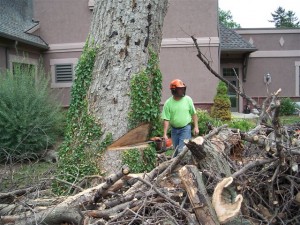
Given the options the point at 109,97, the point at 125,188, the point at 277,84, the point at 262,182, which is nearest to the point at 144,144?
the point at 109,97

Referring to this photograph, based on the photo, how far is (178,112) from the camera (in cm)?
609

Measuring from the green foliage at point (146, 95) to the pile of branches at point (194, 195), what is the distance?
856 millimetres

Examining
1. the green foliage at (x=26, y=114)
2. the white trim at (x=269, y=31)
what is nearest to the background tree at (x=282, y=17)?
the white trim at (x=269, y=31)

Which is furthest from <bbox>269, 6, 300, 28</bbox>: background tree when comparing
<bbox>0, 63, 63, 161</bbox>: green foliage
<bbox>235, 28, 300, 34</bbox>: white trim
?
<bbox>0, 63, 63, 161</bbox>: green foliage

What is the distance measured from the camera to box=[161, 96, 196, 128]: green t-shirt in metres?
6.08

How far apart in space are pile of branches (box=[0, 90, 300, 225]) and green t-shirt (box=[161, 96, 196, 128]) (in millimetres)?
2123

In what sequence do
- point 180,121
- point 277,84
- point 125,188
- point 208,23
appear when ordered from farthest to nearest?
point 277,84 < point 208,23 < point 180,121 < point 125,188

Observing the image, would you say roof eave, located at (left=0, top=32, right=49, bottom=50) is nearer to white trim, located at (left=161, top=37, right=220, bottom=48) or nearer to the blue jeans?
white trim, located at (left=161, top=37, right=220, bottom=48)

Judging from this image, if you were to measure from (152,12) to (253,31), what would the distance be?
52.3ft

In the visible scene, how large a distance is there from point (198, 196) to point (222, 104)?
34.1 feet

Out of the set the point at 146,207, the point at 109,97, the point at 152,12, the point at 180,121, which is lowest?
the point at 146,207

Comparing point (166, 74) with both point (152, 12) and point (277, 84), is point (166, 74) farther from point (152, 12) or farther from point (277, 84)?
point (152, 12)

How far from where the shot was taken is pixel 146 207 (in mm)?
2877

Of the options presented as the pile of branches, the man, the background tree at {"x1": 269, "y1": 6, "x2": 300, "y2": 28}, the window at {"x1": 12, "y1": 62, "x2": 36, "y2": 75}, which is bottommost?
the pile of branches
